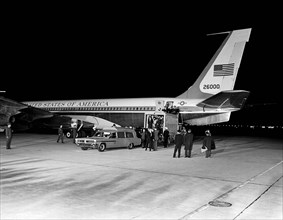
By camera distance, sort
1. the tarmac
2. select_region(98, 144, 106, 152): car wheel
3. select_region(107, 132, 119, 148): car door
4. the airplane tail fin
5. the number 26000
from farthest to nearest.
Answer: the number 26000, the airplane tail fin, select_region(107, 132, 119, 148): car door, select_region(98, 144, 106, 152): car wheel, the tarmac

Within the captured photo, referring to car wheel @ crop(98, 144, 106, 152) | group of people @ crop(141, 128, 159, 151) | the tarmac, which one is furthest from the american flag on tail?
car wheel @ crop(98, 144, 106, 152)

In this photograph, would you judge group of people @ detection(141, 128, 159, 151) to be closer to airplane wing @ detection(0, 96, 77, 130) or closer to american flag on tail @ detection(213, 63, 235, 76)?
american flag on tail @ detection(213, 63, 235, 76)

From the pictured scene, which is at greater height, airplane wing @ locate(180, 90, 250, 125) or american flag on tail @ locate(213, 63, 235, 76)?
american flag on tail @ locate(213, 63, 235, 76)

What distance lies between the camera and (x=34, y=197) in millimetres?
8242

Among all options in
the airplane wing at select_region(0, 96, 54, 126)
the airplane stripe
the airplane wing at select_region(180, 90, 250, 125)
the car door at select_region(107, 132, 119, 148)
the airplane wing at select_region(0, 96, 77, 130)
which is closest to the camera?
the car door at select_region(107, 132, 119, 148)

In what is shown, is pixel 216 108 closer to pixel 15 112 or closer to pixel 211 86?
pixel 211 86

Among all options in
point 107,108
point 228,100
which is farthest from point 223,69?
point 107,108

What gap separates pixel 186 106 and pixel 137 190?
16.7 metres

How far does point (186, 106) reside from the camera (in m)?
25.3

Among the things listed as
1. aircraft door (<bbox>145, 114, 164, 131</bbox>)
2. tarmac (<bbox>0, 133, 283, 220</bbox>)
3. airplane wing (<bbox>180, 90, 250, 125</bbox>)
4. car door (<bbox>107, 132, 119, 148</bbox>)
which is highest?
airplane wing (<bbox>180, 90, 250, 125</bbox>)

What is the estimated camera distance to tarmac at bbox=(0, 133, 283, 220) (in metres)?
7.18

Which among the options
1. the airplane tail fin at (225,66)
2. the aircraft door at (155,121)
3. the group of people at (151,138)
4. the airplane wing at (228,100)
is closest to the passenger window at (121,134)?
the group of people at (151,138)

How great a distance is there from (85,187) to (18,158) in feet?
24.3

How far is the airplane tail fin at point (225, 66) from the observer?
2378cm
